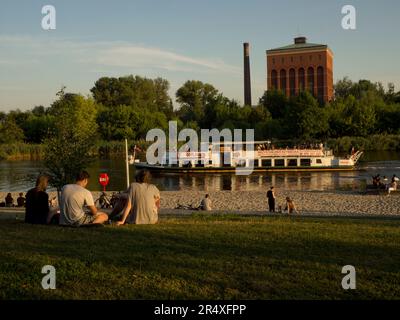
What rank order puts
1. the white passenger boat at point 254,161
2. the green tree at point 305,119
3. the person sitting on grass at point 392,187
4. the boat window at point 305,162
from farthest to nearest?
the green tree at point 305,119 → the boat window at point 305,162 → the white passenger boat at point 254,161 → the person sitting on grass at point 392,187

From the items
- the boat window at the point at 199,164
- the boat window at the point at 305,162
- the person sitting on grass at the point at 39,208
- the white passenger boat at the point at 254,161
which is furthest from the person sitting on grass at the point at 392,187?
the person sitting on grass at the point at 39,208

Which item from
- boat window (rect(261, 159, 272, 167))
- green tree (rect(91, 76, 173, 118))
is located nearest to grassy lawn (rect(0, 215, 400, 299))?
boat window (rect(261, 159, 272, 167))

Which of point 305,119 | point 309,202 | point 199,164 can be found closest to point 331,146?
point 305,119

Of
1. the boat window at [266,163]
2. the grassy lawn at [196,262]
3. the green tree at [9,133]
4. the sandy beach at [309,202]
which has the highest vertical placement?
the green tree at [9,133]

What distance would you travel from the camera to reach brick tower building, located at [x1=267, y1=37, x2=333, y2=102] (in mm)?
120438

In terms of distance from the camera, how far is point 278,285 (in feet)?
22.8

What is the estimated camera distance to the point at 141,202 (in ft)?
38.4

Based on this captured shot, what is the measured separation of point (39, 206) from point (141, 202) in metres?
2.45

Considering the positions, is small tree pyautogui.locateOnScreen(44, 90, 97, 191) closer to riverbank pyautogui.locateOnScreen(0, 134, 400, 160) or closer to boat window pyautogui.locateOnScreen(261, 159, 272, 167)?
boat window pyautogui.locateOnScreen(261, 159, 272, 167)

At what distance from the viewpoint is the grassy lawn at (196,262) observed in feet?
22.1

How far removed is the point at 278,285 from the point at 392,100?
11968 cm

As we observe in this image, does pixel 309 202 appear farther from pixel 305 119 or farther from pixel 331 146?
pixel 305 119

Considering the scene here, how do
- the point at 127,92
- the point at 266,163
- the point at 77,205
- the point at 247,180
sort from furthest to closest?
the point at 127,92 < the point at 266,163 < the point at 247,180 < the point at 77,205

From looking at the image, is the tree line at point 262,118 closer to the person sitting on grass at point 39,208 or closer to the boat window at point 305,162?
the boat window at point 305,162
